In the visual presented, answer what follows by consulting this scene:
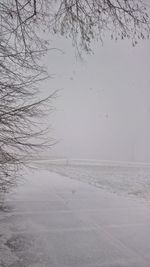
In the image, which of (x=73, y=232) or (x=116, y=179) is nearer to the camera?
(x=73, y=232)

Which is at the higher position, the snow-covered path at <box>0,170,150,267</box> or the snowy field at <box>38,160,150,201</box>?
the snowy field at <box>38,160,150,201</box>

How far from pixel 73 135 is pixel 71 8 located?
3992 inches

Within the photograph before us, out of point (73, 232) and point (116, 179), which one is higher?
point (116, 179)

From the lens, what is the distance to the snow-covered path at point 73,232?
5.93 meters

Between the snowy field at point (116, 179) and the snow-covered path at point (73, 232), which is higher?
the snowy field at point (116, 179)

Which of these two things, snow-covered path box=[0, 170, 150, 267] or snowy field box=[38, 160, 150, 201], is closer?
snow-covered path box=[0, 170, 150, 267]

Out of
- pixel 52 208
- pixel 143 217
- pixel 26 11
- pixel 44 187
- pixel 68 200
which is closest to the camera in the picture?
pixel 26 11

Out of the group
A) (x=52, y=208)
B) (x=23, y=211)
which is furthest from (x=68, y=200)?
(x=23, y=211)

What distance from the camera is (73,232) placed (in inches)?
301

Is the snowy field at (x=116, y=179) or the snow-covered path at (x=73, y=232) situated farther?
the snowy field at (x=116, y=179)

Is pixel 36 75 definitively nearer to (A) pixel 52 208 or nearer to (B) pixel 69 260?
(B) pixel 69 260

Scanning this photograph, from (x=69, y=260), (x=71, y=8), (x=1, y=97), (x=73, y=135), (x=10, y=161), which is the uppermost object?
(x=73, y=135)

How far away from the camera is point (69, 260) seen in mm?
5859

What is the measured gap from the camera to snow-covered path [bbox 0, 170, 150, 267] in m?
5.93
